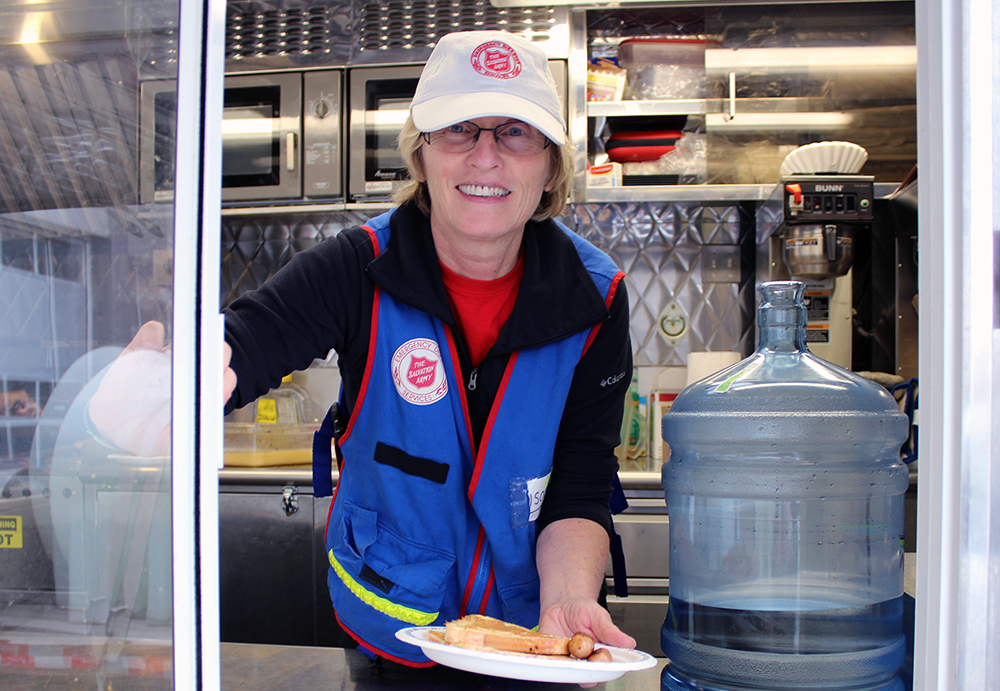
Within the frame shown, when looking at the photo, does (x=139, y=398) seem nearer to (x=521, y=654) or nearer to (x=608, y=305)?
(x=521, y=654)

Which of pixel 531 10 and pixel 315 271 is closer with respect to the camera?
pixel 315 271

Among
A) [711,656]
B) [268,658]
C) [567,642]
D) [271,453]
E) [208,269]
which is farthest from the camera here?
[271,453]

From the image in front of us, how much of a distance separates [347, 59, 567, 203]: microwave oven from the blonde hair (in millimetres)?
1487

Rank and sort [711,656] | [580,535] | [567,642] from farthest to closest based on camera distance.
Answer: [580,535] → [711,656] → [567,642]

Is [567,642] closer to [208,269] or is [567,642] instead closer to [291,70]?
[208,269]

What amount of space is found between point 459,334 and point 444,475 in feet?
0.77

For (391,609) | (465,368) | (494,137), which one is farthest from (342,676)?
(494,137)

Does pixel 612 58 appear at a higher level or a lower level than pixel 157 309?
higher

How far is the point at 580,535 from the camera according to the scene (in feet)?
3.91

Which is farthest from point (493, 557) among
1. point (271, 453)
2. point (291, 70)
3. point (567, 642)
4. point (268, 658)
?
point (291, 70)

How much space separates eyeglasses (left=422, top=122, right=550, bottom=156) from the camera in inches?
46.9

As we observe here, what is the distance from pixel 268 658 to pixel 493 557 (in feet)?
1.22

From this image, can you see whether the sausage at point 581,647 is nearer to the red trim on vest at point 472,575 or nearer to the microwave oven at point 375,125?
the red trim on vest at point 472,575

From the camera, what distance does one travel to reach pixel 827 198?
8.46ft
